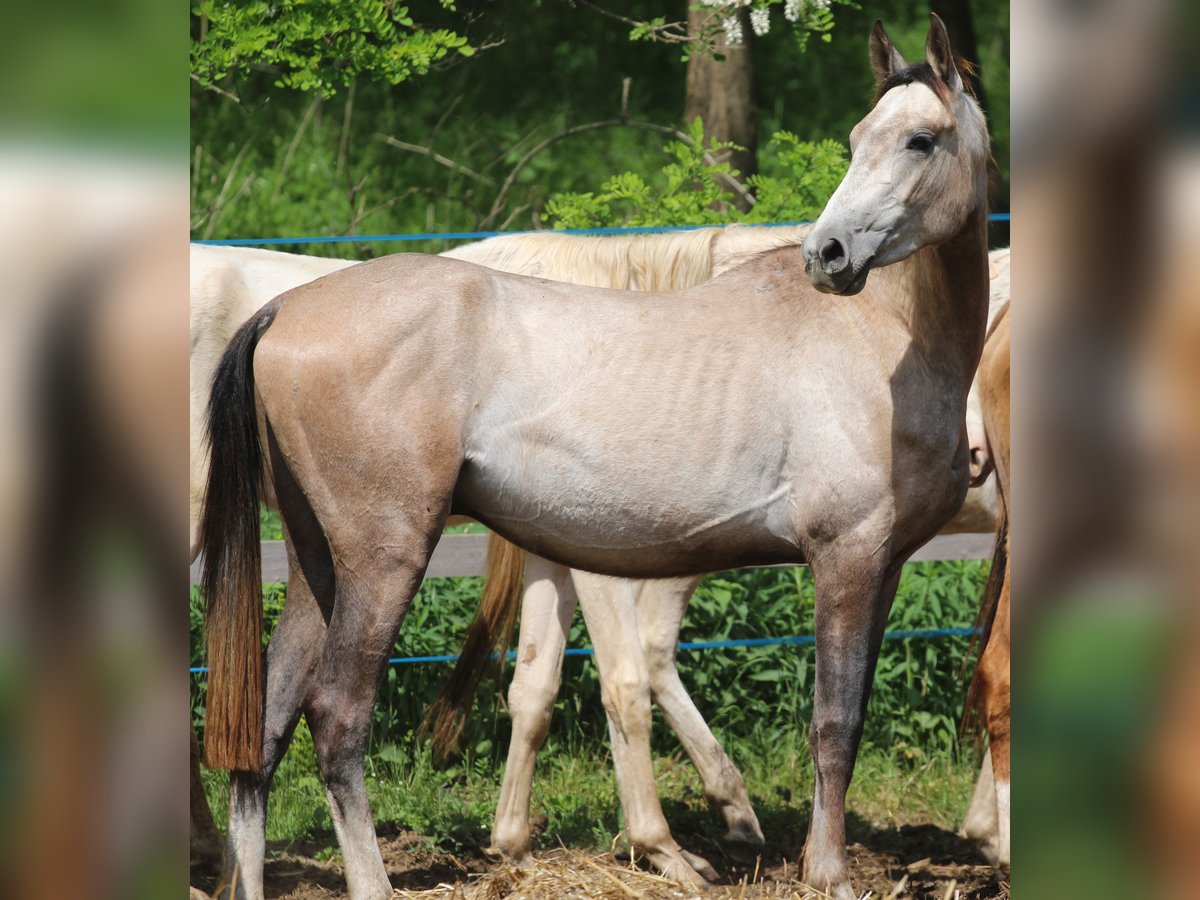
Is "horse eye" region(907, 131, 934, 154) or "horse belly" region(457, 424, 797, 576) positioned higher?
"horse eye" region(907, 131, 934, 154)

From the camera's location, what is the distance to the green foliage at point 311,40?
534 centimetres

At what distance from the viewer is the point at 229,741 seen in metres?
3.36

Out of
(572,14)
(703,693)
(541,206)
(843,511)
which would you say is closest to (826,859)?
(843,511)

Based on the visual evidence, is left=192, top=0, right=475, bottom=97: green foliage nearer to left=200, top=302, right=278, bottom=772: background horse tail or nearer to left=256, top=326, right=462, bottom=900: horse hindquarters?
left=200, top=302, right=278, bottom=772: background horse tail

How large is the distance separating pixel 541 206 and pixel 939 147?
6.61 meters

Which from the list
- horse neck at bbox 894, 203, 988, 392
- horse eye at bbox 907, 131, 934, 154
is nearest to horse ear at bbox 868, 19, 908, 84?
horse eye at bbox 907, 131, 934, 154

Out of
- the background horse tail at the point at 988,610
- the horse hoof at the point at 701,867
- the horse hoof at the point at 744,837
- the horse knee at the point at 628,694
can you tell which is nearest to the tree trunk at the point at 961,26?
the background horse tail at the point at 988,610

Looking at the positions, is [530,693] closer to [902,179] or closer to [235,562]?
[235,562]

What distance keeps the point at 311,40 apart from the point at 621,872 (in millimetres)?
3698

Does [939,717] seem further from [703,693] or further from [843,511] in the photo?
[843,511]

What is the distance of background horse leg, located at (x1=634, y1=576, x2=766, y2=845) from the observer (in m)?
4.62

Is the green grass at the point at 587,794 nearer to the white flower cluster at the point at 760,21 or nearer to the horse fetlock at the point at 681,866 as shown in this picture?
the horse fetlock at the point at 681,866

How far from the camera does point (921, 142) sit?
126 inches
